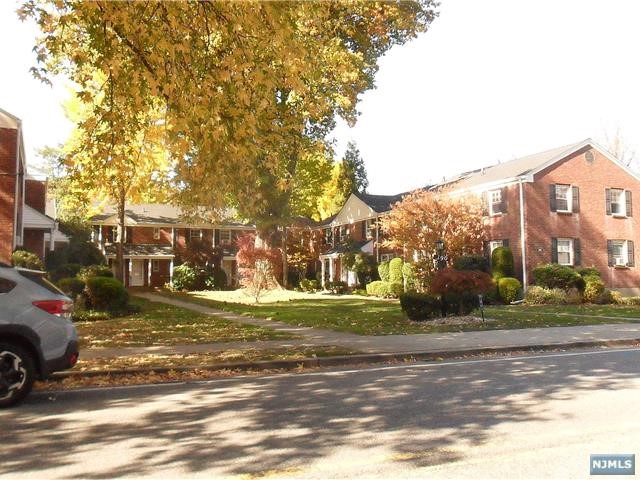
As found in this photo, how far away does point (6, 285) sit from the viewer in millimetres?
6871

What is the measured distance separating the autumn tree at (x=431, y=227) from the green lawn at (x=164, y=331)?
13036 millimetres

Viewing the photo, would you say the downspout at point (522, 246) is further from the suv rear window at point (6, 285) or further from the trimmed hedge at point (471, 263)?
the suv rear window at point (6, 285)

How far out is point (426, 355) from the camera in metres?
11.0

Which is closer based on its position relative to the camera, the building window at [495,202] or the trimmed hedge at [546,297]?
the trimmed hedge at [546,297]

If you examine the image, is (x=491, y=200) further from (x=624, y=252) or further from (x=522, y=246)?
(x=624, y=252)

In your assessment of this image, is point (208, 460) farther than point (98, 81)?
No

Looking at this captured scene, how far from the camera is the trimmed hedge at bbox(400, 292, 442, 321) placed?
17141 mm

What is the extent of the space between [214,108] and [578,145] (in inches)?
1063

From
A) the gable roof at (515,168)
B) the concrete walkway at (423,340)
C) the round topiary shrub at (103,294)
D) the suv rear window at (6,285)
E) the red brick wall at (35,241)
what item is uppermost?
the gable roof at (515,168)

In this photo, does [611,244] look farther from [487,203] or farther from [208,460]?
[208,460]

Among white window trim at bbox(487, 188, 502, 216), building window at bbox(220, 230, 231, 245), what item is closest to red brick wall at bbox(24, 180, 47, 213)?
building window at bbox(220, 230, 231, 245)

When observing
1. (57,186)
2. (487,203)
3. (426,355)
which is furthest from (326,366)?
(57,186)

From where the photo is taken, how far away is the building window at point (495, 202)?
30938 millimetres

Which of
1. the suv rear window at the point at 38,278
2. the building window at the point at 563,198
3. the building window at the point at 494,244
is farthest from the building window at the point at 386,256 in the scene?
the suv rear window at the point at 38,278
